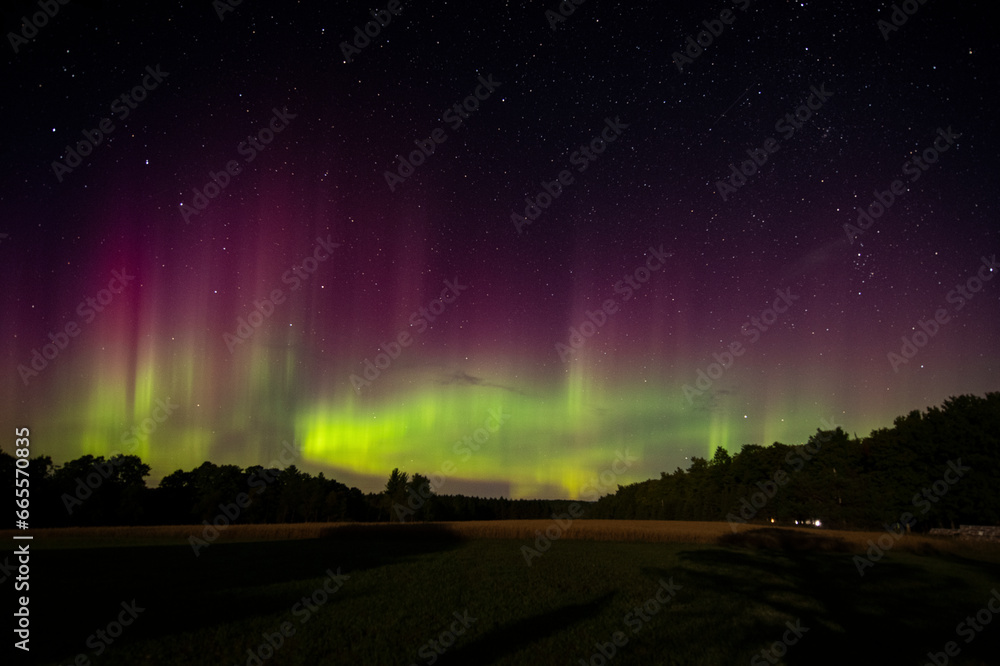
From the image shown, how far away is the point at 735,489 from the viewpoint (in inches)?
3664

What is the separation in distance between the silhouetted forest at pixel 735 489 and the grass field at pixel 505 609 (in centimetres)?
2383

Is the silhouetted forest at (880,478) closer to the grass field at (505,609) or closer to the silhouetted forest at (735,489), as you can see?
the silhouetted forest at (735,489)

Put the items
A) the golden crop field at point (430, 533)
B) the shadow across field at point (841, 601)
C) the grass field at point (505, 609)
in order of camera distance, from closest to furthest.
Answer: the grass field at point (505, 609), the shadow across field at point (841, 601), the golden crop field at point (430, 533)

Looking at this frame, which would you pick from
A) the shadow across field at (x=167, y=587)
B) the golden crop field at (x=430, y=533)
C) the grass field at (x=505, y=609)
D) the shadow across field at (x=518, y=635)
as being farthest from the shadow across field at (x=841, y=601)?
the shadow across field at (x=167, y=587)

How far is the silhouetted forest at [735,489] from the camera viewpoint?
53.9 meters

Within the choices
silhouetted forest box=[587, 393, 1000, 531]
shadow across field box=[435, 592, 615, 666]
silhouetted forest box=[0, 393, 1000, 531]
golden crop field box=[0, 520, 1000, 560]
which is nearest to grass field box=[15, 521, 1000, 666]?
shadow across field box=[435, 592, 615, 666]

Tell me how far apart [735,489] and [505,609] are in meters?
92.9

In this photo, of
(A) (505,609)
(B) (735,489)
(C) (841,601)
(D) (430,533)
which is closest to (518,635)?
(A) (505,609)

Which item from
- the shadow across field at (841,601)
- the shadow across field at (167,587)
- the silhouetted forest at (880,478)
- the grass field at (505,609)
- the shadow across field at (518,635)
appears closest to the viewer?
the shadow across field at (518,635)

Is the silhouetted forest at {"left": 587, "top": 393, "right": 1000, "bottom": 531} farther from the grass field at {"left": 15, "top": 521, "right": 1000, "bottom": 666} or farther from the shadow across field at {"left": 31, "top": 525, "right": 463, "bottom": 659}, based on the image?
the shadow across field at {"left": 31, "top": 525, "right": 463, "bottom": 659}

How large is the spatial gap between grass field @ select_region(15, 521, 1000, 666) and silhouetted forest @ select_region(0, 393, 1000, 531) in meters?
23.8

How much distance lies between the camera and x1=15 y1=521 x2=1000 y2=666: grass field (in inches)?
378

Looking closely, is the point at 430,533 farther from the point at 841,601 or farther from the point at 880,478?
the point at 880,478

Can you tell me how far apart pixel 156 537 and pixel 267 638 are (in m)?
43.7
